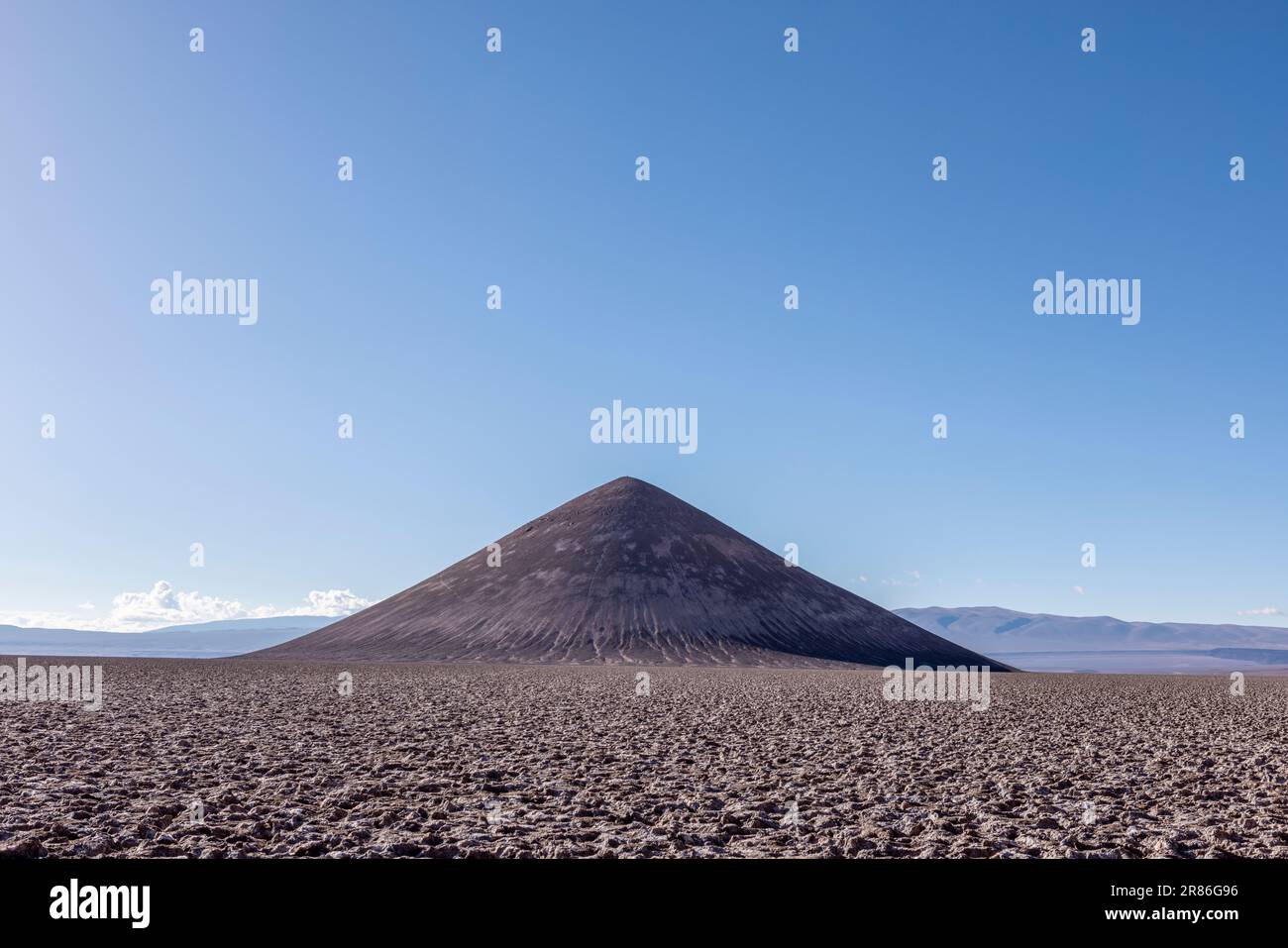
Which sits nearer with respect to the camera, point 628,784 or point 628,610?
point 628,784

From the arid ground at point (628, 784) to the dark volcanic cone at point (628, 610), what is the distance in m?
99.5

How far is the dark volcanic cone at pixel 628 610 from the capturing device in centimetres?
13462

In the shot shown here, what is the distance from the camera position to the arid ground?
11449 mm

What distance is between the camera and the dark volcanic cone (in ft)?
442

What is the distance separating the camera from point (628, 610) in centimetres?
14712

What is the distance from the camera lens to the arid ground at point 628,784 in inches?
451

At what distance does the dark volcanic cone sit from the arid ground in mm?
99548

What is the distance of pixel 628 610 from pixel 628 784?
132 metres

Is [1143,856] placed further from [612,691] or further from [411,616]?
[411,616]

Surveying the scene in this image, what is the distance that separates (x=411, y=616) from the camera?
153125 mm

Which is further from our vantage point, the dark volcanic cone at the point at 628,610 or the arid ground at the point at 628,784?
the dark volcanic cone at the point at 628,610

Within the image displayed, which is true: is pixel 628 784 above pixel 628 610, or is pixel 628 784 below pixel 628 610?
above

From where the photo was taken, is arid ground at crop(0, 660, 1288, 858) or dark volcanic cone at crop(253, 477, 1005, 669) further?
dark volcanic cone at crop(253, 477, 1005, 669)
